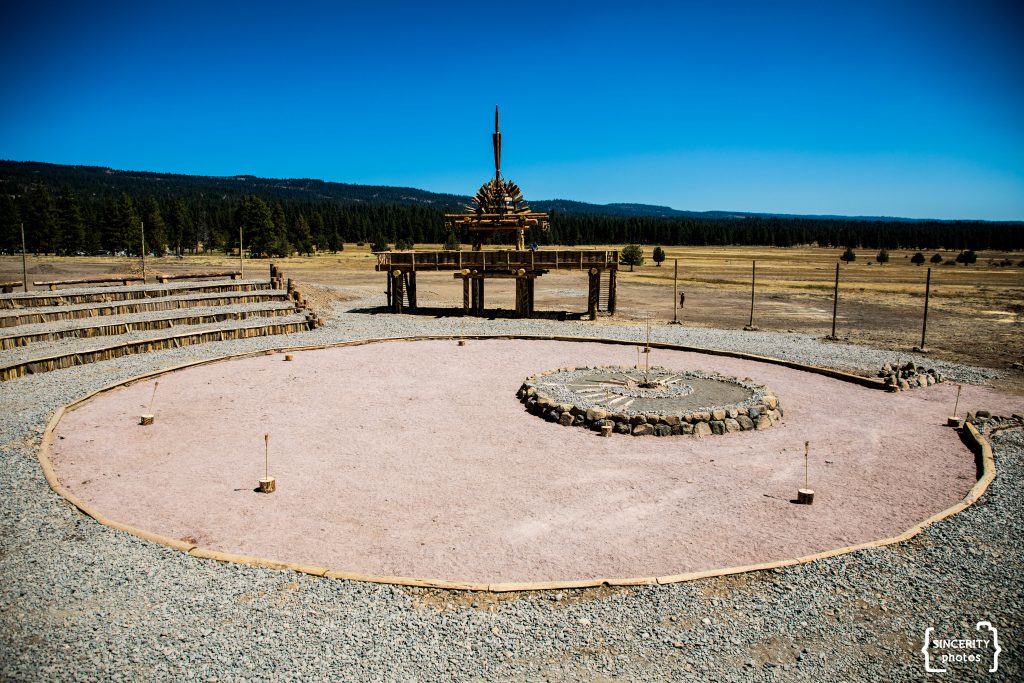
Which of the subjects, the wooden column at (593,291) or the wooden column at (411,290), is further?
the wooden column at (411,290)

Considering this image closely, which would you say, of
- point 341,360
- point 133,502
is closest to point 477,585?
point 133,502

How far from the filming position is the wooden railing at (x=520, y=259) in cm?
3117

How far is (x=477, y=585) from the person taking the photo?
25.0 feet

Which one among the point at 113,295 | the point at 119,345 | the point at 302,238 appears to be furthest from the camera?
the point at 302,238

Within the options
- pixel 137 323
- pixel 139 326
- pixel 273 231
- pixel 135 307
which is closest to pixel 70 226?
pixel 273 231

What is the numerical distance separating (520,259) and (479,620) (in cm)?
2543

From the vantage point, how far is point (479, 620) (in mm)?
7039

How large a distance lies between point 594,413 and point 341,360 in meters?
10.0

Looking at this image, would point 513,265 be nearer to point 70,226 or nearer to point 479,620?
point 479,620

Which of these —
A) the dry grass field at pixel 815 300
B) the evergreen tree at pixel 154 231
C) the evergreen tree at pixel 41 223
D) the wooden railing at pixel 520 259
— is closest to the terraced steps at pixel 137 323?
the wooden railing at pixel 520 259

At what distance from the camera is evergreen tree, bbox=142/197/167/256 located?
82812mm

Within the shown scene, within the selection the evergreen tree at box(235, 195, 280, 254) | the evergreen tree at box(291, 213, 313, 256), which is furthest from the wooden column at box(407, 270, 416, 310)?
the evergreen tree at box(291, 213, 313, 256)

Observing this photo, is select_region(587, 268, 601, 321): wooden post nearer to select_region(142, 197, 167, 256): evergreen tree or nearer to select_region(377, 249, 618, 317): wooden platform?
select_region(377, 249, 618, 317): wooden platform

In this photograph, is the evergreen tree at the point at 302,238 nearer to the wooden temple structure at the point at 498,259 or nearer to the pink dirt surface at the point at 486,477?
the wooden temple structure at the point at 498,259
